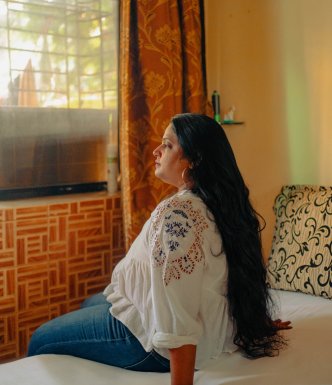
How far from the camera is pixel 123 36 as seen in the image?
2152 mm

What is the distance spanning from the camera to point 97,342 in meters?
1.38

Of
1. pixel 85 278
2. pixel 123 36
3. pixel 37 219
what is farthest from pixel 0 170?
pixel 123 36

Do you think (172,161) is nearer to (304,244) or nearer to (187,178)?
(187,178)

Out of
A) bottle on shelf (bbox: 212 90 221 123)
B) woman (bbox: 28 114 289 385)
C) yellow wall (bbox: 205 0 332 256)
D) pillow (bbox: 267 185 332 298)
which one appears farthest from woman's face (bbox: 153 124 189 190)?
bottle on shelf (bbox: 212 90 221 123)

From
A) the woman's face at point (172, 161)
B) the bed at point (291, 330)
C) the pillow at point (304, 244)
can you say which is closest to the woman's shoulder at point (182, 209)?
the woman's face at point (172, 161)

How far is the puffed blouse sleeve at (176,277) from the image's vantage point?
1.12m

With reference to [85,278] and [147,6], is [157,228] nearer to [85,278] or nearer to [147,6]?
[85,278]

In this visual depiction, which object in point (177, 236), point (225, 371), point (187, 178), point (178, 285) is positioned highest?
point (187, 178)

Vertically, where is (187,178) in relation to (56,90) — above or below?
below

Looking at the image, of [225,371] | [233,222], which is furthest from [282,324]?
[233,222]

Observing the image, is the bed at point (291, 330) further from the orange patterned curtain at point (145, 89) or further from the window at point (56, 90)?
the window at point (56, 90)

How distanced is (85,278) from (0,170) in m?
0.58

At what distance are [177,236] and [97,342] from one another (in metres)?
0.44

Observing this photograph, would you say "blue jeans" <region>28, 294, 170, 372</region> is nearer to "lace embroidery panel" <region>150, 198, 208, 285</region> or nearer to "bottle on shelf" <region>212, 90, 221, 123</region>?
"lace embroidery panel" <region>150, 198, 208, 285</region>
